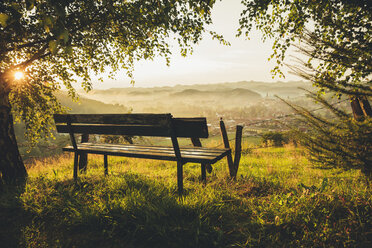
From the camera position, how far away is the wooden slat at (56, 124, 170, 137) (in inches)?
118

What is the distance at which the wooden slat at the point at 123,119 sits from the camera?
289cm

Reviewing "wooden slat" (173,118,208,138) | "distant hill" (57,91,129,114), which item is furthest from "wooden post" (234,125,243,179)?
"distant hill" (57,91,129,114)

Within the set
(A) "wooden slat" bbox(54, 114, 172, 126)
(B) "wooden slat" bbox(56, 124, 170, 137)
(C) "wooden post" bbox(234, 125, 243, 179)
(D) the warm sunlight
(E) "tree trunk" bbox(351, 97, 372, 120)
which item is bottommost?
(C) "wooden post" bbox(234, 125, 243, 179)

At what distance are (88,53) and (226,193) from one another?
5.36 m

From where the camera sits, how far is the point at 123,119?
3209mm

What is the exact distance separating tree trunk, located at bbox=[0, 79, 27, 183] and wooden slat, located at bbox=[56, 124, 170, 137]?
118 centimetres

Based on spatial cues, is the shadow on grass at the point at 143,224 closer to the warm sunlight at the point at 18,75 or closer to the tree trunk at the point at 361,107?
the tree trunk at the point at 361,107

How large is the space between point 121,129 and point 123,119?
0.80 ft

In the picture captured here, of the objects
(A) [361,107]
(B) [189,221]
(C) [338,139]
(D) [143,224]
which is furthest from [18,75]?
(A) [361,107]

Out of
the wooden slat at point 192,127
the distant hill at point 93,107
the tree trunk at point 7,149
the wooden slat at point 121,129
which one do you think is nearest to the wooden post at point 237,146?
the wooden slat at point 192,127

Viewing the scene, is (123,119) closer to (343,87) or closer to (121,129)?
(121,129)

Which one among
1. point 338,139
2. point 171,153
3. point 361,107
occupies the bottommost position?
point 171,153

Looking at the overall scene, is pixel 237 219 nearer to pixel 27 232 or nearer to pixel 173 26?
pixel 27 232

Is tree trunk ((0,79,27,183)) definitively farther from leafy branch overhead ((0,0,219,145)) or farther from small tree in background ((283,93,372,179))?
small tree in background ((283,93,372,179))
